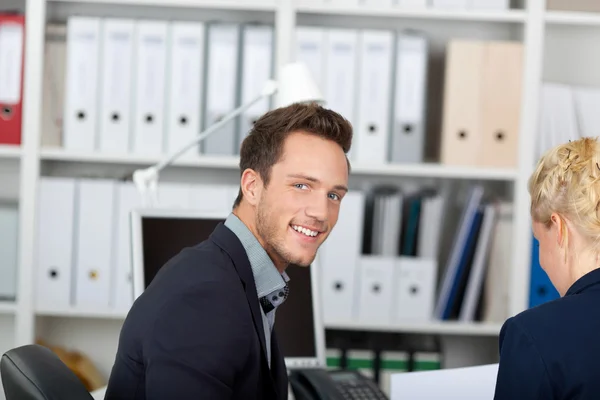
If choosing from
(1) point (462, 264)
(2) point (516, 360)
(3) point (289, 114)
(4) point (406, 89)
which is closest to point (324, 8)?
(4) point (406, 89)

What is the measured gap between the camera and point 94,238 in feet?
8.41

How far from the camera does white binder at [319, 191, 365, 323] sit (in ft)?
8.41

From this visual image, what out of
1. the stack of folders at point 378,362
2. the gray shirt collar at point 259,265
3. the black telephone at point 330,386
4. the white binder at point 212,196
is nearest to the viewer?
the gray shirt collar at point 259,265

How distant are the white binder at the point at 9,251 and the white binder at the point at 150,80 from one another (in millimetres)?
451

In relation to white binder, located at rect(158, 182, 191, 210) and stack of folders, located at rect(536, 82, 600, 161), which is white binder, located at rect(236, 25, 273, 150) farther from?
stack of folders, located at rect(536, 82, 600, 161)

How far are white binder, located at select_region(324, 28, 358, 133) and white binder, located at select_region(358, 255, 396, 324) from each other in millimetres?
442

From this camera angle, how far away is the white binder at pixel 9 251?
8.51 feet

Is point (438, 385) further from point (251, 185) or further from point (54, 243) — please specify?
point (54, 243)

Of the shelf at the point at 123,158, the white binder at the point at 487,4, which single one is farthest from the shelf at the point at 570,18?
the shelf at the point at 123,158

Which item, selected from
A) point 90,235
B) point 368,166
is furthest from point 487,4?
point 90,235

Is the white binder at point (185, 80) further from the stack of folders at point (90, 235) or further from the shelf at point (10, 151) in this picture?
the shelf at point (10, 151)

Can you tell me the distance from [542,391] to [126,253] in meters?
1.66

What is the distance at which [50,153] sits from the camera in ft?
8.43

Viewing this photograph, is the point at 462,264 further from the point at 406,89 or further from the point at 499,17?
the point at 499,17
